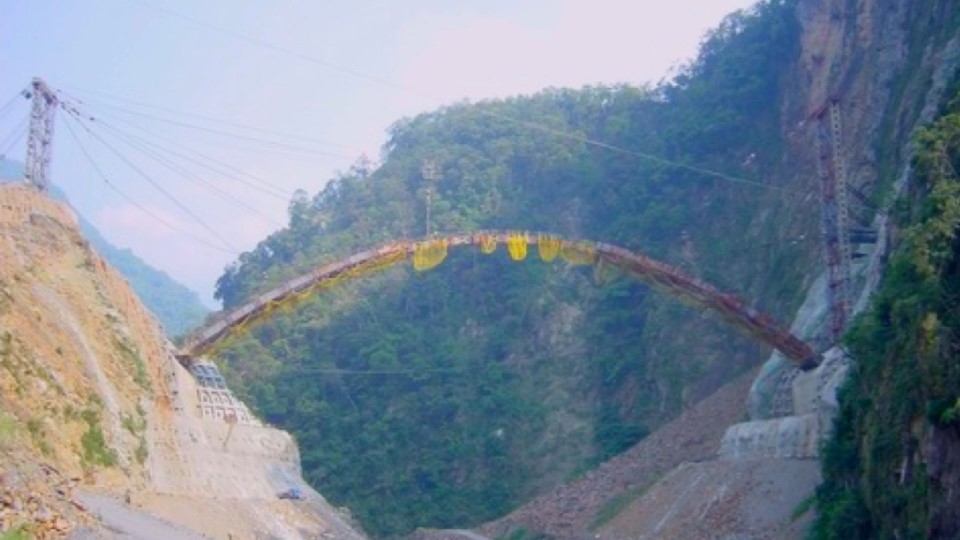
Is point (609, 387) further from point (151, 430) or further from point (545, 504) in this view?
point (151, 430)

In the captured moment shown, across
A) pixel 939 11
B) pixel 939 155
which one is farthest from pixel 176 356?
pixel 939 11

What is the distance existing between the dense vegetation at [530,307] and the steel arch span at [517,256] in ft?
39.2

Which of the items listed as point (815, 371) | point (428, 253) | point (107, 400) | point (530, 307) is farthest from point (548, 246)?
point (530, 307)

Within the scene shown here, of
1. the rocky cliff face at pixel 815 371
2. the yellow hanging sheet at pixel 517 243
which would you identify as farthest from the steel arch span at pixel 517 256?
the rocky cliff face at pixel 815 371

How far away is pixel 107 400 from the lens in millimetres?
32875

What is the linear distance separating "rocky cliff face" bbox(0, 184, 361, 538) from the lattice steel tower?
1.36 metres

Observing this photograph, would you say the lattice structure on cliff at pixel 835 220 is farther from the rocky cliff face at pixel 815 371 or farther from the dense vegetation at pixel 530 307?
the dense vegetation at pixel 530 307

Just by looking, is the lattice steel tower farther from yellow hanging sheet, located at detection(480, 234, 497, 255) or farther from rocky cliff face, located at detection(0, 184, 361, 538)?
yellow hanging sheet, located at detection(480, 234, 497, 255)

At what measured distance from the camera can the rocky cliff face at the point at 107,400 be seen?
94.6 ft

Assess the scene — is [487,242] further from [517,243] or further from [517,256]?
[517,256]

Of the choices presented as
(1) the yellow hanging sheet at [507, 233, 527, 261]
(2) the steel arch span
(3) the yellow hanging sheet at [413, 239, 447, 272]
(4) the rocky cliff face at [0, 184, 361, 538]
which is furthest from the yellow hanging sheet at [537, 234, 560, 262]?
(4) the rocky cliff face at [0, 184, 361, 538]

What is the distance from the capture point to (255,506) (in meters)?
39.1

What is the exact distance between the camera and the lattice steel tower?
38.3 m

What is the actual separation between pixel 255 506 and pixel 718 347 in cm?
2979
